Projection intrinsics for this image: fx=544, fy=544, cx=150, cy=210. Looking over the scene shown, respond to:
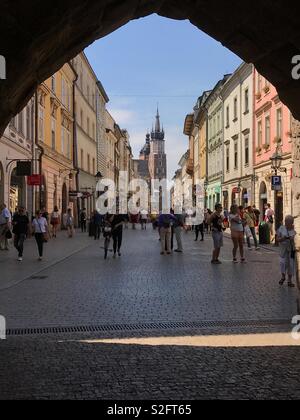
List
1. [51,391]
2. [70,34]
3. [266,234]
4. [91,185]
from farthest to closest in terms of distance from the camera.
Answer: [91,185] < [266,234] < [70,34] < [51,391]

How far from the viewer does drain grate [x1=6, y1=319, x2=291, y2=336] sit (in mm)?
6859

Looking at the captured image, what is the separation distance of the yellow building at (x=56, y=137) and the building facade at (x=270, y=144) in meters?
12.7

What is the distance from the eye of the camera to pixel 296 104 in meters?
5.91

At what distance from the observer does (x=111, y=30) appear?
18.5 feet

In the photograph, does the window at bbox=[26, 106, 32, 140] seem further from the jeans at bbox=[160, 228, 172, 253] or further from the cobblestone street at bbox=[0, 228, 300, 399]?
the cobblestone street at bbox=[0, 228, 300, 399]

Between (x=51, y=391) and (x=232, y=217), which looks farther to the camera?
(x=232, y=217)

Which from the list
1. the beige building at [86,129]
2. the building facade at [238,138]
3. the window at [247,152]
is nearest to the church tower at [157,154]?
the beige building at [86,129]

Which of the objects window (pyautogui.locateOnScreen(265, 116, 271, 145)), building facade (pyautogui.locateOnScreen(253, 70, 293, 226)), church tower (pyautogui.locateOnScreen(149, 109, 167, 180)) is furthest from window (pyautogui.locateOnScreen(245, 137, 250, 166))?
church tower (pyautogui.locateOnScreen(149, 109, 167, 180))

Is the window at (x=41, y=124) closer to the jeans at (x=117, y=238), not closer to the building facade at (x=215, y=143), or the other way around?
the jeans at (x=117, y=238)

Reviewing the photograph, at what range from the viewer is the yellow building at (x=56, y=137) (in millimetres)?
32875

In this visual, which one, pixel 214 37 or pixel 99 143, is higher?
pixel 99 143

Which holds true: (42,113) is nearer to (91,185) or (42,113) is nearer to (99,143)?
(91,185)

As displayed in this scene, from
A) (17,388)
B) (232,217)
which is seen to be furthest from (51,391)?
(232,217)
